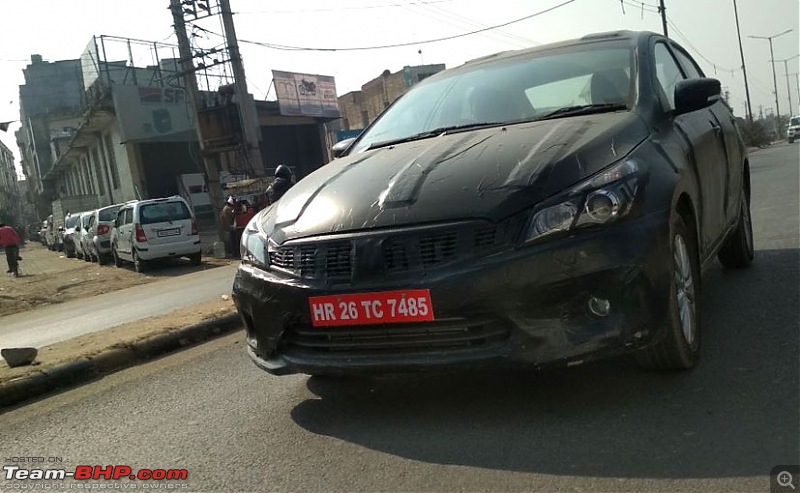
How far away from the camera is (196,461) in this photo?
3094 millimetres

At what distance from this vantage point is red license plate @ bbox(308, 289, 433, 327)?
2.86 m

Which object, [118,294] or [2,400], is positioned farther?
[118,294]

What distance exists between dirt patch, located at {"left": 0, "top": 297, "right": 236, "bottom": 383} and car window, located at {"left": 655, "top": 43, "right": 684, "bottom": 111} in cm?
419

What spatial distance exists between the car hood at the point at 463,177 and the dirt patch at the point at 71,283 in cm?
1208

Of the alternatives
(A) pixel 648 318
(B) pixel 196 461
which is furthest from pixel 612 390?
(B) pixel 196 461

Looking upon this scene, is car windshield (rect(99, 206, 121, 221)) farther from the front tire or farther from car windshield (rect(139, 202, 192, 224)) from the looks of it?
the front tire

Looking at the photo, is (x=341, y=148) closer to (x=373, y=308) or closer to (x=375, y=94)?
(x=373, y=308)

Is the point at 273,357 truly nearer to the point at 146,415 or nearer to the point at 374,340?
the point at 374,340

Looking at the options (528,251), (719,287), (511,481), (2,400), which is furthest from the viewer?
(719,287)

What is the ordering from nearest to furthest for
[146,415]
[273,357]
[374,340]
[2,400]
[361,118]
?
[374,340]
[273,357]
[146,415]
[2,400]
[361,118]

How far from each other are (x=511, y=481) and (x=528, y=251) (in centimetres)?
87

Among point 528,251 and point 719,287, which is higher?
point 528,251

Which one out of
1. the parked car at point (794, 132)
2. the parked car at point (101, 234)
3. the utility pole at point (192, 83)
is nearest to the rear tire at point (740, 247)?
the utility pole at point (192, 83)

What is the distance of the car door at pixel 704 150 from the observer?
383 centimetres
